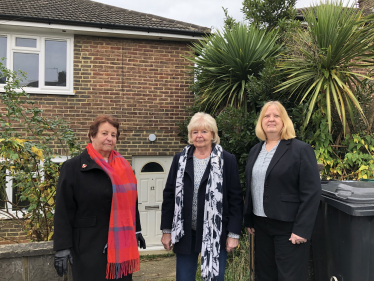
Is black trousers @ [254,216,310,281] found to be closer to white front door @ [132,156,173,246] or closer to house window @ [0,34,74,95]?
white front door @ [132,156,173,246]

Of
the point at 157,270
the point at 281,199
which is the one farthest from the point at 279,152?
the point at 157,270

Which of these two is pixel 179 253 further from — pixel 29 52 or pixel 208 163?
pixel 29 52

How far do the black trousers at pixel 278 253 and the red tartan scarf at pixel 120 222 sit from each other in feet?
3.43

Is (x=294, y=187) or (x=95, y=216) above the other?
(x=294, y=187)

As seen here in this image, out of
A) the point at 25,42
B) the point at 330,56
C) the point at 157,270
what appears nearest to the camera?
the point at 330,56

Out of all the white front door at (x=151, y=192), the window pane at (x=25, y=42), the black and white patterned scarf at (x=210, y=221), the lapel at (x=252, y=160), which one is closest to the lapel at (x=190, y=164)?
the black and white patterned scarf at (x=210, y=221)

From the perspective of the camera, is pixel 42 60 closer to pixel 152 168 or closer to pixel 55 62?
pixel 55 62

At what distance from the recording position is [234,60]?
4.56 m

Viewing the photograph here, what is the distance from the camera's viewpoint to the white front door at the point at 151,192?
675 cm

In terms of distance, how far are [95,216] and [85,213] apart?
8 cm

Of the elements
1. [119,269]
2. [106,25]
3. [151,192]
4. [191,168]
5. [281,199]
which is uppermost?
[106,25]

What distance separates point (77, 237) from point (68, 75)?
16.2ft

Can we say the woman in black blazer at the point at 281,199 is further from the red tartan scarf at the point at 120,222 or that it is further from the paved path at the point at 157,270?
the paved path at the point at 157,270

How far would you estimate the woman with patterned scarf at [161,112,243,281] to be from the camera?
7.53 ft
